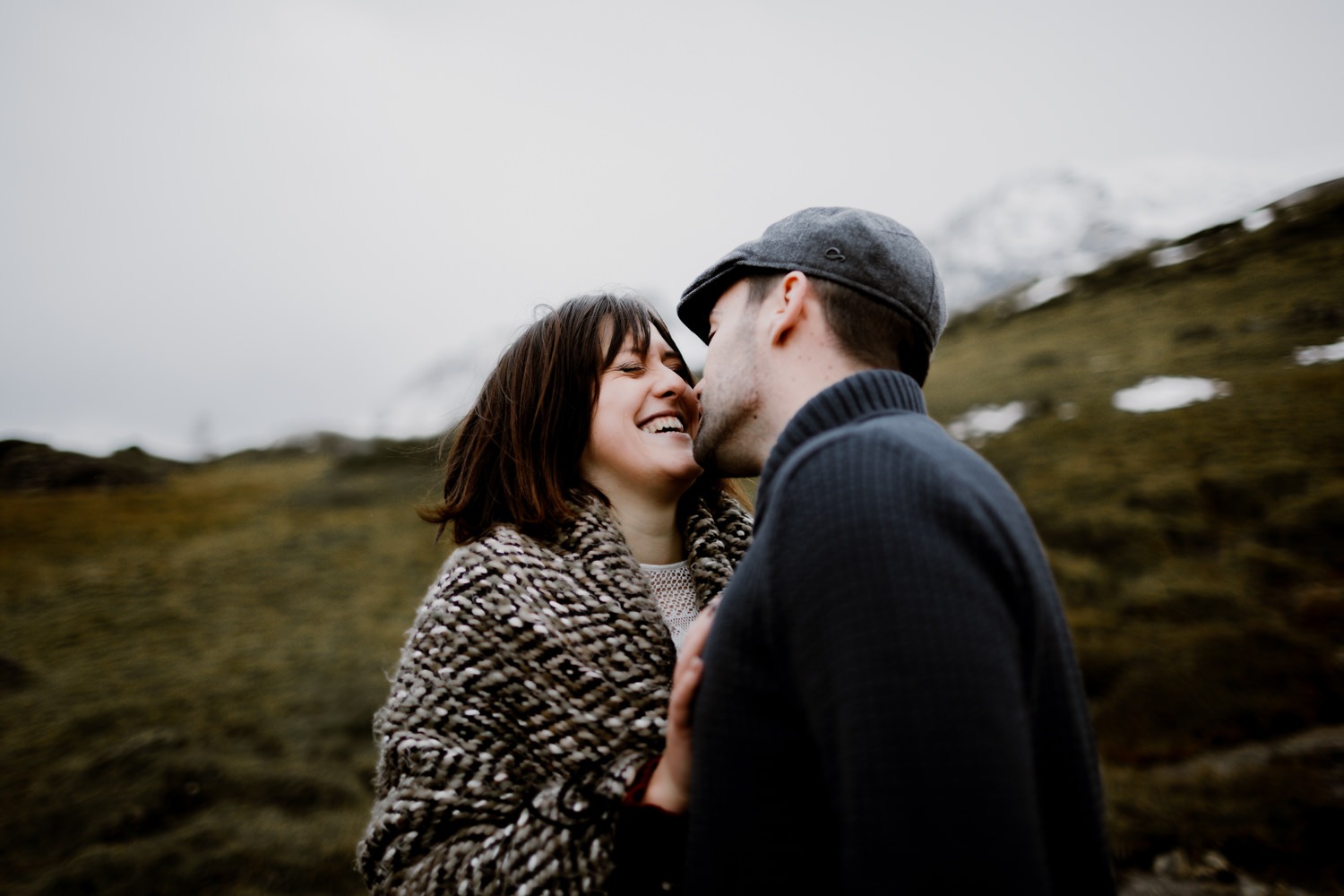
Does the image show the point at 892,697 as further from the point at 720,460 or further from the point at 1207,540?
the point at 1207,540

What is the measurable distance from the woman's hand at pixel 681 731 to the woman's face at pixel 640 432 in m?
0.97

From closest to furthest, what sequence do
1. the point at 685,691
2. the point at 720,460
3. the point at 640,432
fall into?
the point at 685,691
the point at 720,460
the point at 640,432

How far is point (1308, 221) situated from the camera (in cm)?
2681

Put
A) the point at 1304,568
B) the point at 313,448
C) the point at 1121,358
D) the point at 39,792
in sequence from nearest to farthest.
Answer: the point at 39,792 → the point at 1304,568 → the point at 1121,358 → the point at 313,448

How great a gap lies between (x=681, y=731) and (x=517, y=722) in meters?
0.71

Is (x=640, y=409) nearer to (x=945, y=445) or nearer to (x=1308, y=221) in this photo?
(x=945, y=445)

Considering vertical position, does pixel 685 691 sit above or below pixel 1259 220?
below

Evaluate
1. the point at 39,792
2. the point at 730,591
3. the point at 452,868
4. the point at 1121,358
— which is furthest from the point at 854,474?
the point at 1121,358

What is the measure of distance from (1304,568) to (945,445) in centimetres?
1052

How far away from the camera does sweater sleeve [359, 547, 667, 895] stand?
5.64 feet

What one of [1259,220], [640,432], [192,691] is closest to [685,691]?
[640,432]

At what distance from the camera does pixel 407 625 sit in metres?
11.6

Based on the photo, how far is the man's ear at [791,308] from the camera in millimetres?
1727

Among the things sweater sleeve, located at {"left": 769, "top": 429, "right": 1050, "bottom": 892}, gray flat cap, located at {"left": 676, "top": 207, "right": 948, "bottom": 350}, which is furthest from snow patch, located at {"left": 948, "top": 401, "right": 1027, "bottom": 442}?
sweater sleeve, located at {"left": 769, "top": 429, "right": 1050, "bottom": 892}
